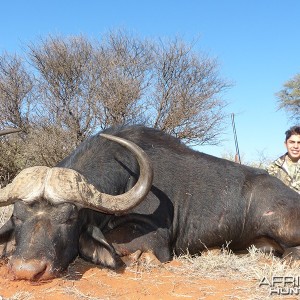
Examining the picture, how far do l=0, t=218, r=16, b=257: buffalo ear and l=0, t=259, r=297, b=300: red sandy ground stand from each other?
13 cm

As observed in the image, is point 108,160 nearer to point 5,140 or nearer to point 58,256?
point 58,256

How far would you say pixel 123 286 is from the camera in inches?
162

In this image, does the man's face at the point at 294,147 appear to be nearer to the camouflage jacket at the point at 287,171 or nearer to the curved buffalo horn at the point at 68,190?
the camouflage jacket at the point at 287,171

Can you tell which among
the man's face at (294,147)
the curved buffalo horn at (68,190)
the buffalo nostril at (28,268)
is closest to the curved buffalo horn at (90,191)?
the curved buffalo horn at (68,190)

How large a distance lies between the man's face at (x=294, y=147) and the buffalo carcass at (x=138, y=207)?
65.5 inches

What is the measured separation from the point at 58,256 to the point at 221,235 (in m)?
2.18

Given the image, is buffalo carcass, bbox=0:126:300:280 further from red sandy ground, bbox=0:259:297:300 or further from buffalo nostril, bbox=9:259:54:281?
red sandy ground, bbox=0:259:297:300

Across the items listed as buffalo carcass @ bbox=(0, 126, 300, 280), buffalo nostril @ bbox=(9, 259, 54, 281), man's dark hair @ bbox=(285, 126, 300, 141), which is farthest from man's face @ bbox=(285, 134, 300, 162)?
buffalo nostril @ bbox=(9, 259, 54, 281)

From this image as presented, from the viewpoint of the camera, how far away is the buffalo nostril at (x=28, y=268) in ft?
12.3

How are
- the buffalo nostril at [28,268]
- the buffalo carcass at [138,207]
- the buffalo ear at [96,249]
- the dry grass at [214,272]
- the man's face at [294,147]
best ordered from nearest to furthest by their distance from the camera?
the buffalo nostril at [28,268]
the dry grass at [214,272]
the buffalo carcass at [138,207]
the buffalo ear at [96,249]
the man's face at [294,147]

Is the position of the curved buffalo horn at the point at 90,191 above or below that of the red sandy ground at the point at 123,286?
above

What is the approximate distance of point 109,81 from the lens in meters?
18.9

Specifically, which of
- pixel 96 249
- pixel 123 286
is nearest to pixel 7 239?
pixel 96 249

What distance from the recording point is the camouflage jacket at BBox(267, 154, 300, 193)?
24.7ft
